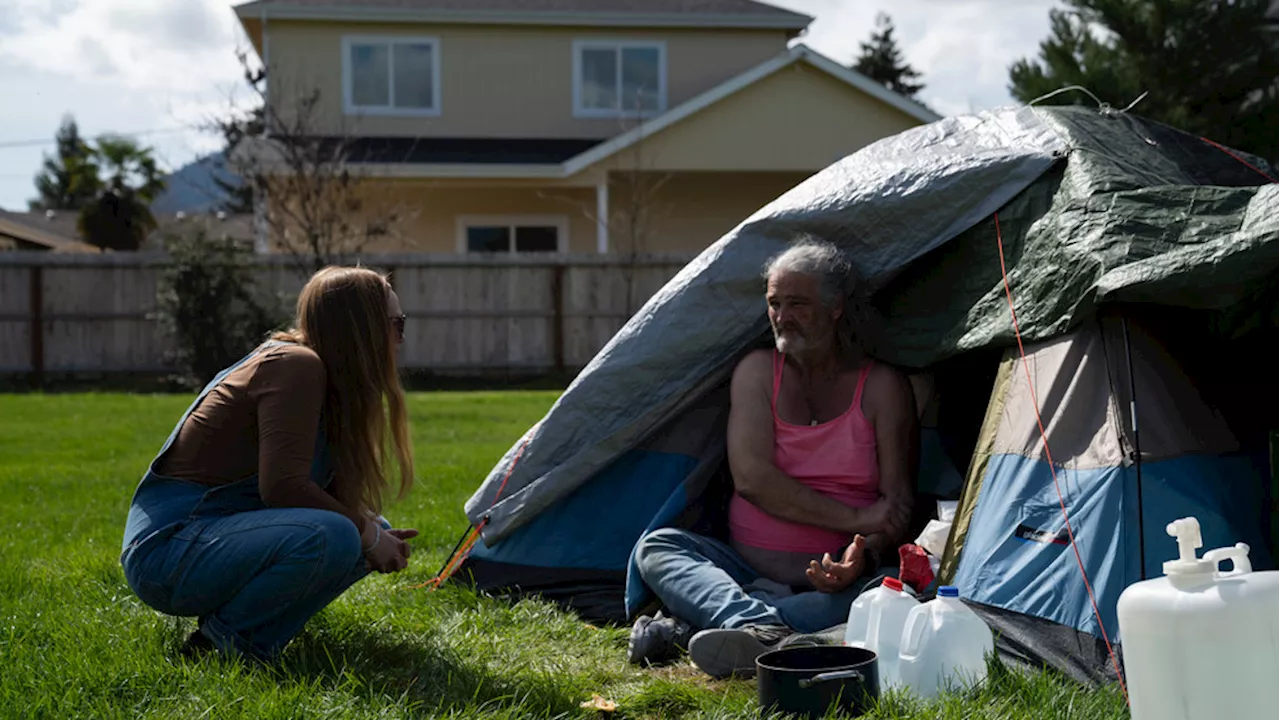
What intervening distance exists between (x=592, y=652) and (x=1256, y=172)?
284cm

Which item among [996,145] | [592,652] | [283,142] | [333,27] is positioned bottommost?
[592,652]

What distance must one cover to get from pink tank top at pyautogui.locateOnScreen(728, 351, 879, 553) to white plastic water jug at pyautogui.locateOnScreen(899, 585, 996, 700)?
905 millimetres

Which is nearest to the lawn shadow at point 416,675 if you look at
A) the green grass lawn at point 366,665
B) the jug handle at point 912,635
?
the green grass lawn at point 366,665

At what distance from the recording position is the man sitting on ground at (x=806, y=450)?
4223mm

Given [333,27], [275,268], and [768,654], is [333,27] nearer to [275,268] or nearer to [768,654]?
[275,268]

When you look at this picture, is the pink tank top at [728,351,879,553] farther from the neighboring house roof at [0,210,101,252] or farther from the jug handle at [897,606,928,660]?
the neighboring house roof at [0,210,101,252]

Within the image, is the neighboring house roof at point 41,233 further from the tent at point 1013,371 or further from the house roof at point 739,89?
the tent at point 1013,371

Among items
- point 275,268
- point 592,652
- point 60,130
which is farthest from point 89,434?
point 60,130

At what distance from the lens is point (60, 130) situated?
64375 millimetres

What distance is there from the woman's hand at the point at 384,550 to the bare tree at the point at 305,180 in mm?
11434

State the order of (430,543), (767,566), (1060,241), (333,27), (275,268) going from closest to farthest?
(1060,241)
(767,566)
(430,543)
(275,268)
(333,27)

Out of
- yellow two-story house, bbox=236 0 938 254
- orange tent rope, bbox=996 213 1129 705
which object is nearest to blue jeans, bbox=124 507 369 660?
orange tent rope, bbox=996 213 1129 705

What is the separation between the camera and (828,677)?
3035 mm

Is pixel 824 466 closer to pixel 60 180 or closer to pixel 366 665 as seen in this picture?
pixel 366 665
